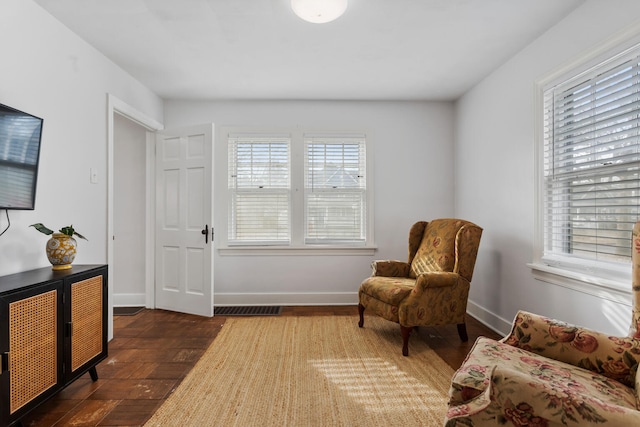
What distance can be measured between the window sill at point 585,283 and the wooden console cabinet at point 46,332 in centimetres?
310

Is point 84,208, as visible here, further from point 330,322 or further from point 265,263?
point 330,322

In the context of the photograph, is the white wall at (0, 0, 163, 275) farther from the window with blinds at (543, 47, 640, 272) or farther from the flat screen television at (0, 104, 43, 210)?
the window with blinds at (543, 47, 640, 272)

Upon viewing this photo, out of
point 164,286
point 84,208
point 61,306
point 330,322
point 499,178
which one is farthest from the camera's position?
point 164,286

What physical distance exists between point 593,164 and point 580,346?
1.30m

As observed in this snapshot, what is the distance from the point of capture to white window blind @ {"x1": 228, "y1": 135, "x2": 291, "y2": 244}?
4070mm

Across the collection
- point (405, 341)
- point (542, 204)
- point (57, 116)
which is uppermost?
point (57, 116)

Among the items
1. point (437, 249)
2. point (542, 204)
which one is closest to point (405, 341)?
point (437, 249)

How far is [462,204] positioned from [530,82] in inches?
61.4

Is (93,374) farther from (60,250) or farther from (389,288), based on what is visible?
(389,288)

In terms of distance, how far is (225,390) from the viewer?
2.13 meters

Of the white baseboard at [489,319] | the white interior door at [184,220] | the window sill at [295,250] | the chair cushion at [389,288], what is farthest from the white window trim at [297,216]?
the white baseboard at [489,319]

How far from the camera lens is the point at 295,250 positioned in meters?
4.07

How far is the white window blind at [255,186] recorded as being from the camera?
13.4 ft

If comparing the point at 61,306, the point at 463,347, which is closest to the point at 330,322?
the point at 463,347
